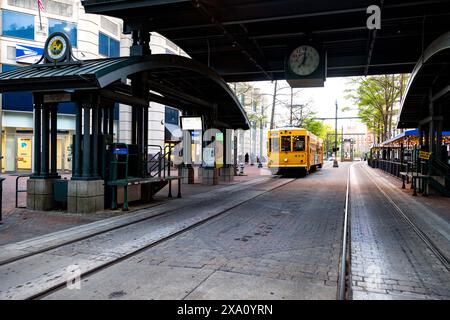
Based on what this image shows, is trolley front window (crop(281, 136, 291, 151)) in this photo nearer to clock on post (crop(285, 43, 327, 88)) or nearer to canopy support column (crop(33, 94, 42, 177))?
clock on post (crop(285, 43, 327, 88))

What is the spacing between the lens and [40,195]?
35.9 ft

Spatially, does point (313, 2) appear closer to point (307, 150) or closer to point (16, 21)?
point (307, 150)

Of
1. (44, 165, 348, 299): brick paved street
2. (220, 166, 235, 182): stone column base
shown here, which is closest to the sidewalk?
(44, 165, 348, 299): brick paved street

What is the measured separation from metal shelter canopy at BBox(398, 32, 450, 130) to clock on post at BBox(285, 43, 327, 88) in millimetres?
3419

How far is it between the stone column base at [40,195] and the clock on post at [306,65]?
9.06 m

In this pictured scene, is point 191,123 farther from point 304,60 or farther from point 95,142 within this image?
point 95,142

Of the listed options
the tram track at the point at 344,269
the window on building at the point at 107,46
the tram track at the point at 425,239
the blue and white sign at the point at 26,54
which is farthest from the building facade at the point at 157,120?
the tram track at the point at 344,269

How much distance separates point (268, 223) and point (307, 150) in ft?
65.7

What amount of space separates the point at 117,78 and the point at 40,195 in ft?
13.2

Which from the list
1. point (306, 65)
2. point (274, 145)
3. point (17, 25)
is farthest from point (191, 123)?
point (17, 25)

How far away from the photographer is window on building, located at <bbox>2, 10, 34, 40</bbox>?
2433 cm

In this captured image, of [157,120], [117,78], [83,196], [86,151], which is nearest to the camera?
[117,78]

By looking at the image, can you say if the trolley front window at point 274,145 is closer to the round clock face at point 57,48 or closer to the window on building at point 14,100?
the window on building at point 14,100
